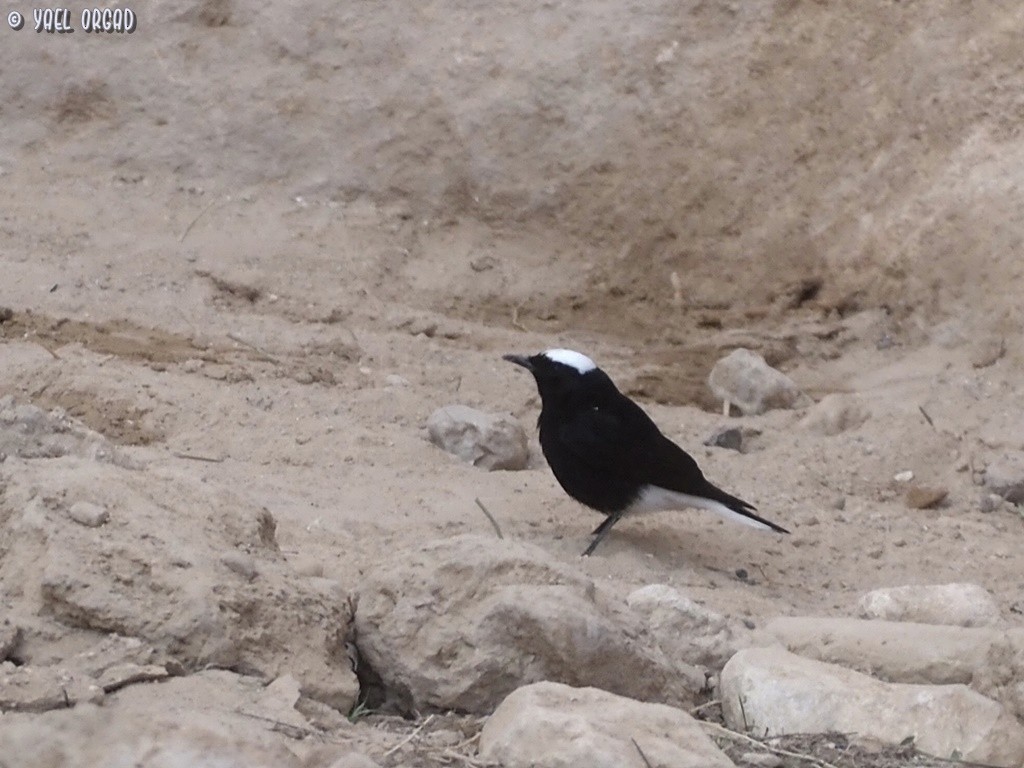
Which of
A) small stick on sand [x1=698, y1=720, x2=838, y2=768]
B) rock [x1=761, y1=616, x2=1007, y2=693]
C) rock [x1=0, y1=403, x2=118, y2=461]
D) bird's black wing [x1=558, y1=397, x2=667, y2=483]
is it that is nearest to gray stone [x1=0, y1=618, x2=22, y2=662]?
rock [x1=0, y1=403, x2=118, y2=461]

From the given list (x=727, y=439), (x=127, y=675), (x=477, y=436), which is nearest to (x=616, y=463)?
(x=477, y=436)

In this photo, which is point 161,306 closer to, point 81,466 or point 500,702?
point 81,466

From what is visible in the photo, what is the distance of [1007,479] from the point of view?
5.55 m

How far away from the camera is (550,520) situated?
518 cm

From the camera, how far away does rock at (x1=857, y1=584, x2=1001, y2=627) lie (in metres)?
3.93

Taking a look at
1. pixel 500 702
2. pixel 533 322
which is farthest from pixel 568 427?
pixel 500 702

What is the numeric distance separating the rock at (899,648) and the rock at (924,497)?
2138mm

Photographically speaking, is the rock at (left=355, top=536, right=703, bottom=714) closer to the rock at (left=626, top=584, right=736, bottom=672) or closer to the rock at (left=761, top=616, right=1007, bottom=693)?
the rock at (left=626, top=584, right=736, bottom=672)

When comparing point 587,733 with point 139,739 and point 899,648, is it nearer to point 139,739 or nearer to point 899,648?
point 139,739

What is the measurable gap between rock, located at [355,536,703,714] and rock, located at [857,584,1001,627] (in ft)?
3.69

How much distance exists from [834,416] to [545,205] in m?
A: 1.92

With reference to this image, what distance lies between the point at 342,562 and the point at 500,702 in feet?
3.32

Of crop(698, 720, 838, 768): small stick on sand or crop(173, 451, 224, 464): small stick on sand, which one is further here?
crop(173, 451, 224, 464): small stick on sand

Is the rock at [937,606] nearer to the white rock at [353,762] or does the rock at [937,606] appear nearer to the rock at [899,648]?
the rock at [899,648]
